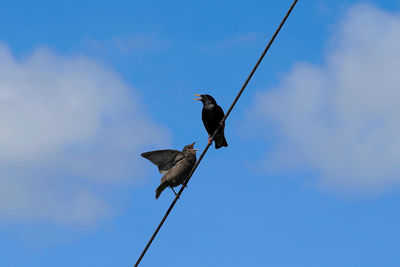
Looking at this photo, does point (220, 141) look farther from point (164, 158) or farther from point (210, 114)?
point (164, 158)

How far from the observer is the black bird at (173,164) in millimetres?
8398

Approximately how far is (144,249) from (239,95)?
78.5 inches

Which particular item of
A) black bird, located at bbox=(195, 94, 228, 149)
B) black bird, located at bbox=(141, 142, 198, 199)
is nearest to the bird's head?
black bird, located at bbox=(195, 94, 228, 149)

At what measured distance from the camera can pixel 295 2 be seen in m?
6.20

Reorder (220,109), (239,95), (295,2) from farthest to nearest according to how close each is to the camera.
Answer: (220,109)
(239,95)
(295,2)

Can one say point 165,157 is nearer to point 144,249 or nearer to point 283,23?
point 144,249

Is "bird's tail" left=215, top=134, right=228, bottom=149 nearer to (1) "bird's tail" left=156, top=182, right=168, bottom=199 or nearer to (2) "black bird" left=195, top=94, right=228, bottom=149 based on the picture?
(2) "black bird" left=195, top=94, right=228, bottom=149

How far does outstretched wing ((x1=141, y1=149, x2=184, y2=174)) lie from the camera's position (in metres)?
8.30

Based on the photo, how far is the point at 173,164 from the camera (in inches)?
338

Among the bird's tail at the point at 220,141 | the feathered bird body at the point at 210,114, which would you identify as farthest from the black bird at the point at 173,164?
the bird's tail at the point at 220,141

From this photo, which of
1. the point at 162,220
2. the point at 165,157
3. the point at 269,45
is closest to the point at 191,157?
the point at 165,157

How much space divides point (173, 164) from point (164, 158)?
21 centimetres

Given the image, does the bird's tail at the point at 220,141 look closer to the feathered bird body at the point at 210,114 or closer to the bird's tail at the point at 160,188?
the feathered bird body at the point at 210,114

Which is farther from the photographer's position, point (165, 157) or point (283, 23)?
point (165, 157)
